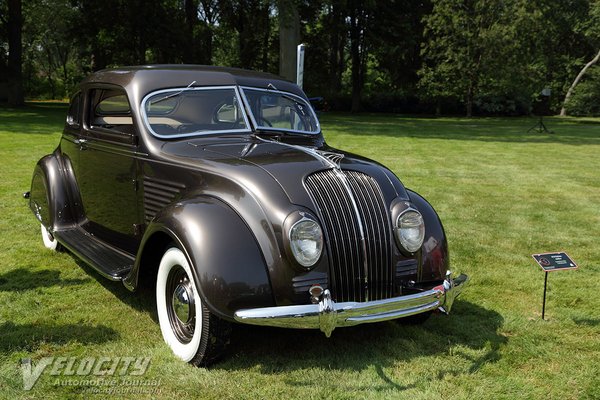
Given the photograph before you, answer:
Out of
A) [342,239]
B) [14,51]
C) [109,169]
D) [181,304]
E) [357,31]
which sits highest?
[357,31]

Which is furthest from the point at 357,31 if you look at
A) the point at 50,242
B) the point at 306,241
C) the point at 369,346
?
the point at 306,241

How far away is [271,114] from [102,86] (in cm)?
157

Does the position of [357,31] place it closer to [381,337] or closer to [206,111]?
[206,111]

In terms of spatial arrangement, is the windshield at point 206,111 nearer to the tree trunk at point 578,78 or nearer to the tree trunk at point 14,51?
the tree trunk at point 14,51

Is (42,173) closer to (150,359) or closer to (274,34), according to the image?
(150,359)

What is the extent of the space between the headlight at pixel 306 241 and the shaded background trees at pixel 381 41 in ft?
59.8

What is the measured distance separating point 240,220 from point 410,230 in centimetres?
106

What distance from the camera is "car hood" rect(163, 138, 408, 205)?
3256mm

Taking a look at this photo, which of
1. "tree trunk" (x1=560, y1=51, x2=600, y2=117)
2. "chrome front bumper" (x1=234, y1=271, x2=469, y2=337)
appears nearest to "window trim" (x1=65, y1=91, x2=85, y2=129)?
"chrome front bumper" (x1=234, y1=271, x2=469, y2=337)

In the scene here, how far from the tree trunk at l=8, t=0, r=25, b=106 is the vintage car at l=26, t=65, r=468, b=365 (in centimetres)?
2456

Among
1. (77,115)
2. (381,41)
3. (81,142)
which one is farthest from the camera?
(381,41)

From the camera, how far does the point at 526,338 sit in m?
3.74

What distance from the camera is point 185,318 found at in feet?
10.9

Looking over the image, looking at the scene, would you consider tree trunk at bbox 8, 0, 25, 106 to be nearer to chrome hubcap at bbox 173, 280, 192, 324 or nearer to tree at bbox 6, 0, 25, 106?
tree at bbox 6, 0, 25, 106
